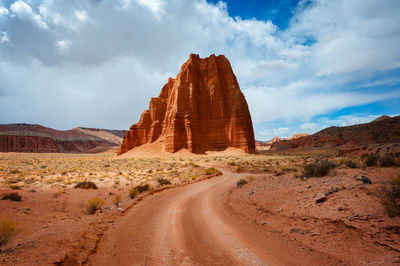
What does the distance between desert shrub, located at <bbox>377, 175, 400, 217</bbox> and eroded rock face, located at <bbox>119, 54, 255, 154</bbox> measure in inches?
1917

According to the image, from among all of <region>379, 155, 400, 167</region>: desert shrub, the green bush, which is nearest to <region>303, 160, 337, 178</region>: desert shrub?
the green bush

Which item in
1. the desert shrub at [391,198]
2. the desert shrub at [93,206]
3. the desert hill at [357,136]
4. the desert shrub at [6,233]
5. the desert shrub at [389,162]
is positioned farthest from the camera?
the desert hill at [357,136]

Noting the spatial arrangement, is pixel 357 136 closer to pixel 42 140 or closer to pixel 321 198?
pixel 321 198

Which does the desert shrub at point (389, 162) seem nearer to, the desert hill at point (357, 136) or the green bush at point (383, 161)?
the green bush at point (383, 161)

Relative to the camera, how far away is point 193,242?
558 centimetres

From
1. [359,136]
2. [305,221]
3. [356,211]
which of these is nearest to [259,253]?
[305,221]

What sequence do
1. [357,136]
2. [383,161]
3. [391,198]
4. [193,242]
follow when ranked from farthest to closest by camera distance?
[357,136], [383,161], [193,242], [391,198]

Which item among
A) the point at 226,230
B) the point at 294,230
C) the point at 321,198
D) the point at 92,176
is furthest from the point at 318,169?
the point at 92,176

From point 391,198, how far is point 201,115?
56.7 meters

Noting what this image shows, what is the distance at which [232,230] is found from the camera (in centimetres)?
653

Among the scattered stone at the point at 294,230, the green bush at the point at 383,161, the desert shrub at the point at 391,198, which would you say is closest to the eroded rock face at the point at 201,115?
the green bush at the point at 383,161

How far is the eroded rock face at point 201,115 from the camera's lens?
5647 cm

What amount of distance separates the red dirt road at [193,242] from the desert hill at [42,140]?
138 m

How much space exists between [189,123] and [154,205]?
46304 mm
